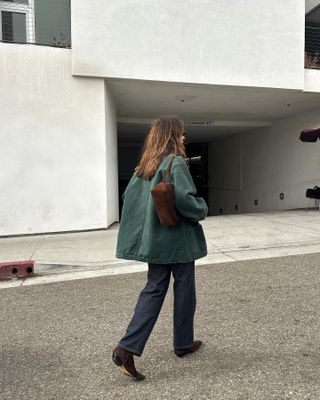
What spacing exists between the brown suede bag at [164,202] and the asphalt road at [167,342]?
1.13 meters

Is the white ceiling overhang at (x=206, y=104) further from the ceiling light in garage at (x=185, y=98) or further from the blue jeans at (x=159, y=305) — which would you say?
the blue jeans at (x=159, y=305)

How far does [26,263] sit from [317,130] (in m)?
9.05

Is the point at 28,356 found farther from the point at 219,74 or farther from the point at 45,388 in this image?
the point at 219,74

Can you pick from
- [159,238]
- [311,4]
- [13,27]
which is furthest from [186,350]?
[311,4]

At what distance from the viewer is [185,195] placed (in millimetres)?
2643

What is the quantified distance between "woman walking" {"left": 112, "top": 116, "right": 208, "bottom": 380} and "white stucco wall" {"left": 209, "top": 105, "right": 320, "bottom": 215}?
39.5ft

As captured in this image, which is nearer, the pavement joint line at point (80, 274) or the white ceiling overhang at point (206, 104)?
the pavement joint line at point (80, 274)

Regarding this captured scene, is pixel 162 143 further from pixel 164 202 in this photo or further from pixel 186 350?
pixel 186 350

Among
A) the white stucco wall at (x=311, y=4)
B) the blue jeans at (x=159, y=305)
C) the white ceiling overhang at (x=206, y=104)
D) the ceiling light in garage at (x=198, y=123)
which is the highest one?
the white stucco wall at (x=311, y=4)

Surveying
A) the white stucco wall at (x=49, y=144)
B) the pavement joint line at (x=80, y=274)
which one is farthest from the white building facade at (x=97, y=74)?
the pavement joint line at (x=80, y=274)

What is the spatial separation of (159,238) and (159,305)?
49cm

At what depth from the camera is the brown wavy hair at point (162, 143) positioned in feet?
9.40

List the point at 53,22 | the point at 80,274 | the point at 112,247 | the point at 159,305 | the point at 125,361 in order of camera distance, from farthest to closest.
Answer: the point at 53,22, the point at 112,247, the point at 80,274, the point at 159,305, the point at 125,361

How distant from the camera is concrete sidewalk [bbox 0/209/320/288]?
607 centimetres
